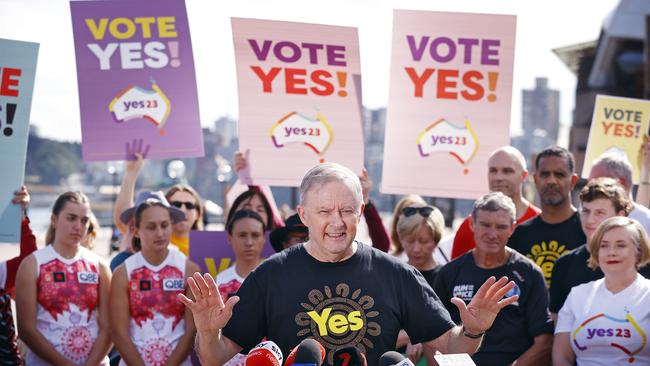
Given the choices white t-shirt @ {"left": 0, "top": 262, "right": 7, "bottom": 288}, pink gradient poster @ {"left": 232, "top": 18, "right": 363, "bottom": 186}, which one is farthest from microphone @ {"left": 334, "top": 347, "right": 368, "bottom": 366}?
pink gradient poster @ {"left": 232, "top": 18, "right": 363, "bottom": 186}

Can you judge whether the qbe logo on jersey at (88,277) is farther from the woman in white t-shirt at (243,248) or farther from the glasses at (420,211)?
the glasses at (420,211)

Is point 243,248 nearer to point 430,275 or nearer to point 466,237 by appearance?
point 430,275

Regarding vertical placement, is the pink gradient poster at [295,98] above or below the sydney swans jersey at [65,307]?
above

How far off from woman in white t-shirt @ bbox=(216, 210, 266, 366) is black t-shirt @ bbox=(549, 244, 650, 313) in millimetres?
2047

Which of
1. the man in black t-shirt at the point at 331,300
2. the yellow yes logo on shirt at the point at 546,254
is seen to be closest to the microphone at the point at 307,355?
the man in black t-shirt at the point at 331,300

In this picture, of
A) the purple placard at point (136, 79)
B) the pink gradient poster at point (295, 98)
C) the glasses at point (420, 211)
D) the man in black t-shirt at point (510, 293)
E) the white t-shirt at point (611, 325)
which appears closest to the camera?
the white t-shirt at point (611, 325)

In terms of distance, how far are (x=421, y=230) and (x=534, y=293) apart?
1.21 meters

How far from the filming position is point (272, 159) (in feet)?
23.2

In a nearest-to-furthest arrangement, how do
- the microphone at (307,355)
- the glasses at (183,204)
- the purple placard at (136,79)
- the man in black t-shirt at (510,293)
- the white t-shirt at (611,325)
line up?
1. the microphone at (307,355)
2. the white t-shirt at (611,325)
3. the man in black t-shirt at (510,293)
4. the purple placard at (136,79)
5. the glasses at (183,204)

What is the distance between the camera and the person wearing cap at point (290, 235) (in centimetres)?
612

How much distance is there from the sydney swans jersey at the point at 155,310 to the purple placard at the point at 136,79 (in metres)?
1.24

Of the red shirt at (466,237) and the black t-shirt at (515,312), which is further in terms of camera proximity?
the red shirt at (466,237)

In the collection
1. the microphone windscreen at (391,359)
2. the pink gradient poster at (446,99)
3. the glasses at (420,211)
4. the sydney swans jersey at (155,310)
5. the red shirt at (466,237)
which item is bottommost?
the sydney swans jersey at (155,310)

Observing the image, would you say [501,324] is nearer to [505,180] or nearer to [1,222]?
[505,180]
